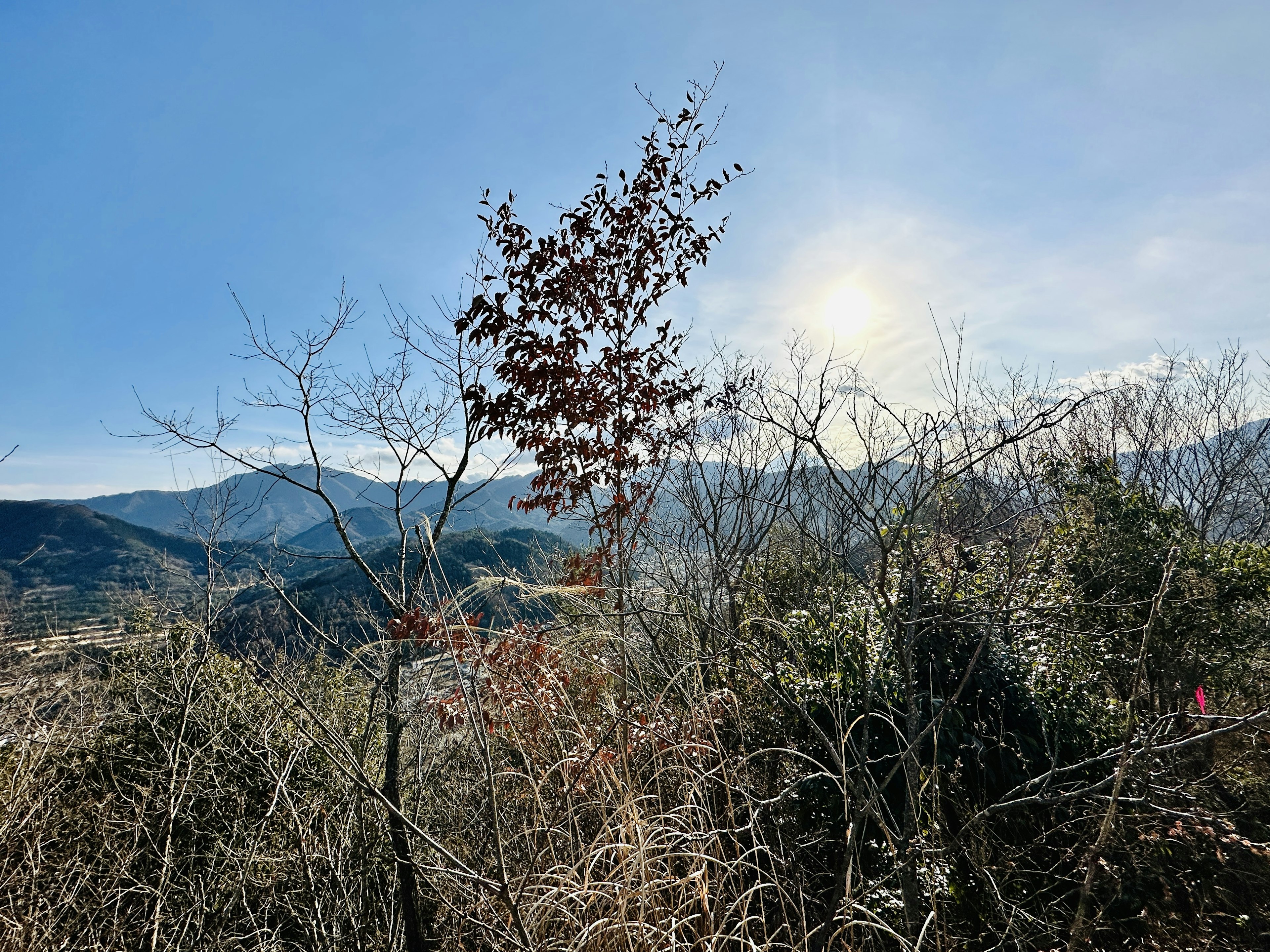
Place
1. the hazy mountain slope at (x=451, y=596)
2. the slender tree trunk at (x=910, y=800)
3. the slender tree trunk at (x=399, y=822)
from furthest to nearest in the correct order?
the slender tree trunk at (x=399, y=822) → the hazy mountain slope at (x=451, y=596) → the slender tree trunk at (x=910, y=800)

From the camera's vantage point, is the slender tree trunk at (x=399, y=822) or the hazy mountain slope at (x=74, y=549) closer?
the slender tree trunk at (x=399, y=822)

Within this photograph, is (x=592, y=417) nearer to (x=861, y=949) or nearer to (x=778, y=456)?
(x=778, y=456)

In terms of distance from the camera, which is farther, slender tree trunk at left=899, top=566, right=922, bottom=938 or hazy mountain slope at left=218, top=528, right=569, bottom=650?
hazy mountain slope at left=218, top=528, right=569, bottom=650

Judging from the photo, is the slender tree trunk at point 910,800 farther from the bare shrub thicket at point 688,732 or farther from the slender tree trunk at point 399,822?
the slender tree trunk at point 399,822

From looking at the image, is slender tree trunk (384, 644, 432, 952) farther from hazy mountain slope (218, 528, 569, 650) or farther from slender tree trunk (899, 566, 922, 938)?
slender tree trunk (899, 566, 922, 938)

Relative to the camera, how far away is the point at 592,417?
4.22 m

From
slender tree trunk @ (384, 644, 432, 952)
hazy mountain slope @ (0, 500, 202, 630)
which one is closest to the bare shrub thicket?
slender tree trunk @ (384, 644, 432, 952)

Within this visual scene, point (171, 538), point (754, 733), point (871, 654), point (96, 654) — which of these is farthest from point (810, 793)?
point (171, 538)

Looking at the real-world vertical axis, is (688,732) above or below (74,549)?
above

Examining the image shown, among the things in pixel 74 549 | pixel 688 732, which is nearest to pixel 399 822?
pixel 688 732

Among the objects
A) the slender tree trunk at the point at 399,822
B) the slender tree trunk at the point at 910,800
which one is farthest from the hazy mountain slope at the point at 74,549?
the slender tree trunk at the point at 910,800

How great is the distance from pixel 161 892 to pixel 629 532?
3.45 meters

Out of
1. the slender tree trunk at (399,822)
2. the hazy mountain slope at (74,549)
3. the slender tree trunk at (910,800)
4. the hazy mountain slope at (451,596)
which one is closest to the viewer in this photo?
the slender tree trunk at (910,800)

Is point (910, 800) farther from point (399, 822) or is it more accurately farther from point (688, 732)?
point (399, 822)
